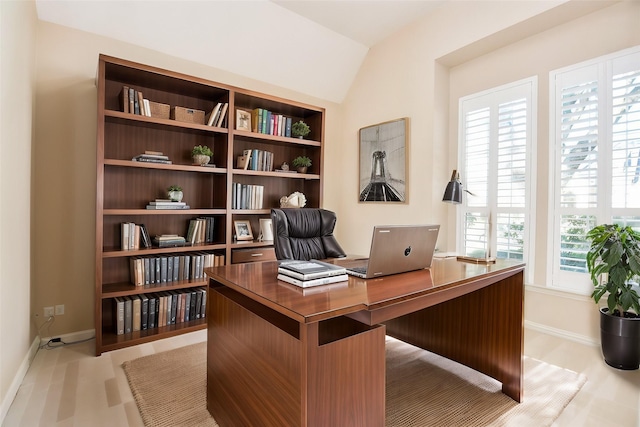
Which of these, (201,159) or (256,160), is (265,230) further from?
(201,159)

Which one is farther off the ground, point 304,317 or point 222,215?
point 222,215

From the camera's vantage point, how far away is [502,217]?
3.11m

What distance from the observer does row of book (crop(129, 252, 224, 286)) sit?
269 cm

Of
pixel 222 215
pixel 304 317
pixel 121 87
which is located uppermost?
pixel 121 87

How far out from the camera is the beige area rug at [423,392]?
1675 millimetres

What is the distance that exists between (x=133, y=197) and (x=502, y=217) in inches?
133

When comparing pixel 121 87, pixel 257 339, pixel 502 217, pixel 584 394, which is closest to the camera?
pixel 257 339

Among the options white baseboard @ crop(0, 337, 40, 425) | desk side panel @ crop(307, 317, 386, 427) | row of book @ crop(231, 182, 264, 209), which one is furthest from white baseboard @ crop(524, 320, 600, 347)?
white baseboard @ crop(0, 337, 40, 425)

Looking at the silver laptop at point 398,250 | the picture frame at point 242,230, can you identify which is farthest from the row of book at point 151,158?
the silver laptop at point 398,250

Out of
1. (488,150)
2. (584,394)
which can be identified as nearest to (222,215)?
(488,150)

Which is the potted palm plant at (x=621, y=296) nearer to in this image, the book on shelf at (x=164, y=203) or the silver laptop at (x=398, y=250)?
the silver laptop at (x=398, y=250)

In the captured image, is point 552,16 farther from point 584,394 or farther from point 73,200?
point 73,200

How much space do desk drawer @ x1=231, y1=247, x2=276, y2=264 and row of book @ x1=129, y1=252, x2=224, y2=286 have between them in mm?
122

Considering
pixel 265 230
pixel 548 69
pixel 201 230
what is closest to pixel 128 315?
pixel 201 230
